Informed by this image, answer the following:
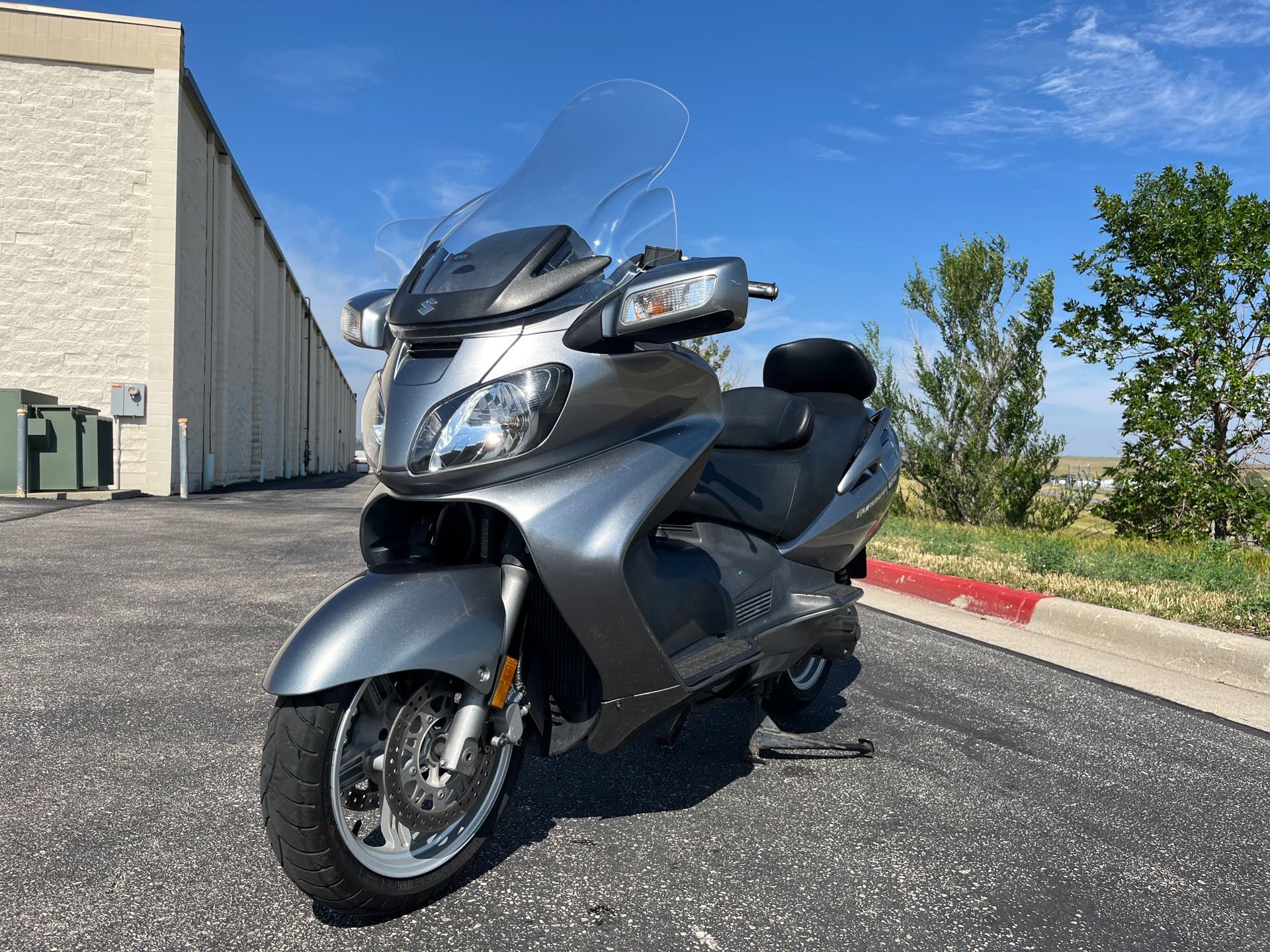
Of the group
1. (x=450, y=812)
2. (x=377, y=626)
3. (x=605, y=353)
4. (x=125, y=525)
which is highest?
(x=605, y=353)

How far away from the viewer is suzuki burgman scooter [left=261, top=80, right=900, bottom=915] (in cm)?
192

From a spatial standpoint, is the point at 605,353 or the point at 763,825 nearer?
the point at 605,353

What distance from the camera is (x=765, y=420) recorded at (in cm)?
340

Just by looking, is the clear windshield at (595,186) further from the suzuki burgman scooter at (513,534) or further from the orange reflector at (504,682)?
the orange reflector at (504,682)

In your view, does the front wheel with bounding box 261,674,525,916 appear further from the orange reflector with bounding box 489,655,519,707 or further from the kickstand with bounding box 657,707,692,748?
the kickstand with bounding box 657,707,692,748

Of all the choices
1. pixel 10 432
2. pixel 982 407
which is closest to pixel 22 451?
pixel 10 432

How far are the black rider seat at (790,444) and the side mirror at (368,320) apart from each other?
1.03 m

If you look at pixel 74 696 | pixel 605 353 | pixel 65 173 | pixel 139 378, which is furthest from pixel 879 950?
pixel 65 173

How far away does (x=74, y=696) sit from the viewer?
355 centimetres

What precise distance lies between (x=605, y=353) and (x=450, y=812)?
3.74ft

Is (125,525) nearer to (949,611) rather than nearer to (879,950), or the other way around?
(949,611)

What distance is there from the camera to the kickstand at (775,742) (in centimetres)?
309

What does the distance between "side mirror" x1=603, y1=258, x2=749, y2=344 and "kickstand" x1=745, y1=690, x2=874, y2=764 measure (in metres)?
1.38

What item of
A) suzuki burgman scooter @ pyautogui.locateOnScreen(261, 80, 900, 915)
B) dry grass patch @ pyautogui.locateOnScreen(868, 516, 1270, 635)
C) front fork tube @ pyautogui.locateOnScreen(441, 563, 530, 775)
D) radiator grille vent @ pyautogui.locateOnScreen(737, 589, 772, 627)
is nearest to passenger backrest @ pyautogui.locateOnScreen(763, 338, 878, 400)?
radiator grille vent @ pyautogui.locateOnScreen(737, 589, 772, 627)
